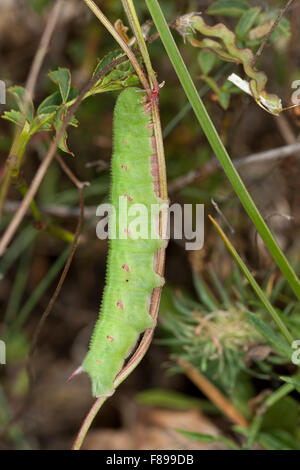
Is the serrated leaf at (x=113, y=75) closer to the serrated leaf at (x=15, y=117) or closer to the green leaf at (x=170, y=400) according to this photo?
the serrated leaf at (x=15, y=117)

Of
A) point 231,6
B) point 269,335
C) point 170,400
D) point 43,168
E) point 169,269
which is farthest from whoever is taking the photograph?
point 169,269

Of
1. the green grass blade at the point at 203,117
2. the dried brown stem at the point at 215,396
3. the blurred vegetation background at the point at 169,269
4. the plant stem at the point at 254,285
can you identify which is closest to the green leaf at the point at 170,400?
the blurred vegetation background at the point at 169,269

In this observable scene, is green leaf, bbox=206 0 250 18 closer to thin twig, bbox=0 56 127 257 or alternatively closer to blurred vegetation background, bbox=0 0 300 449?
blurred vegetation background, bbox=0 0 300 449

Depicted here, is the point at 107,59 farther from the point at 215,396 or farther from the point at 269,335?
the point at 215,396

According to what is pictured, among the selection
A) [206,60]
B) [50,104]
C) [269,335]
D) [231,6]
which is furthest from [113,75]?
[269,335]

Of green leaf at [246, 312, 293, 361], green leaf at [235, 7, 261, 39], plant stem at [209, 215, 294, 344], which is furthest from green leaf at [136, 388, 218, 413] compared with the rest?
green leaf at [235, 7, 261, 39]

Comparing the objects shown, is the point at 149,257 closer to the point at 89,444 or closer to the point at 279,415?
the point at 279,415

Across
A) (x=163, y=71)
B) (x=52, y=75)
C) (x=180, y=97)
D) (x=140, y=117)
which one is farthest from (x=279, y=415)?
(x=163, y=71)
